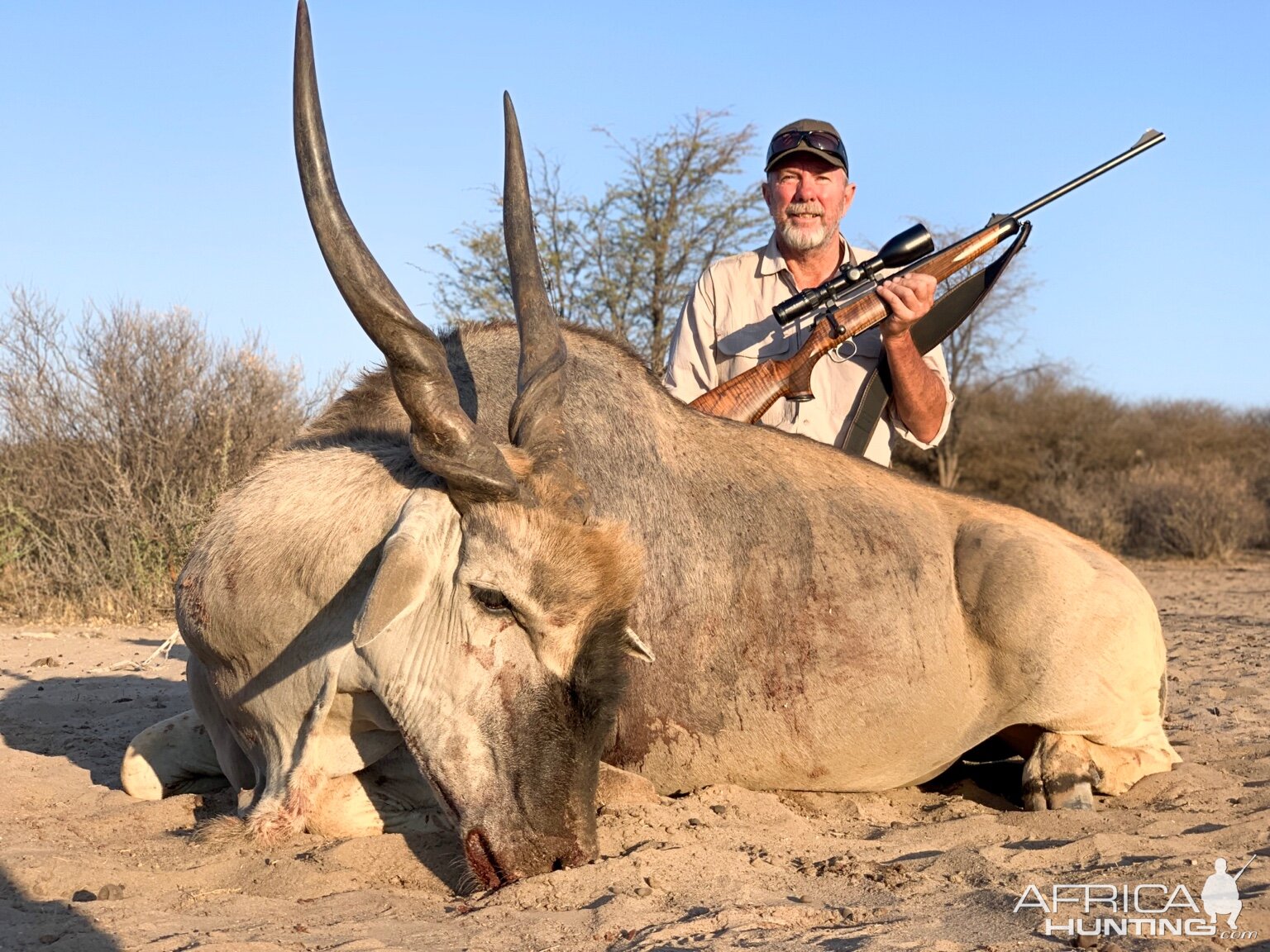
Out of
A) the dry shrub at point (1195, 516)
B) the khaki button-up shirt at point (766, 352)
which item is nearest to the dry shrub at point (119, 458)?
the khaki button-up shirt at point (766, 352)

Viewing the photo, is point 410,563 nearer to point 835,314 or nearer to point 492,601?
point 492,601

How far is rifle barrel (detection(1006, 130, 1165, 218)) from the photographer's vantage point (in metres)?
7.51

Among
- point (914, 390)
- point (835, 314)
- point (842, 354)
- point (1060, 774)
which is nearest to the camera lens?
point (1060, 774)

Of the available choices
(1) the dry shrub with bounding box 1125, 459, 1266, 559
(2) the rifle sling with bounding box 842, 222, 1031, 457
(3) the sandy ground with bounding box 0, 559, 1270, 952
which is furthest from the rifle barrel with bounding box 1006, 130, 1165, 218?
(1) the dry shrub with bounding box 1125, 459, 1266, 559

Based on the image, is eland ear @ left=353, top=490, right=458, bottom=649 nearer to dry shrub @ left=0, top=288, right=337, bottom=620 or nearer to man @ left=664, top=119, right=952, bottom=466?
man @ left=664, top=119, right=952, bottom=466

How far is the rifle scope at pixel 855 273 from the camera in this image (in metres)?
6.75

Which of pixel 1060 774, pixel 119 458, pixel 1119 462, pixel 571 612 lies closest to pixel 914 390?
pixel 1060 774

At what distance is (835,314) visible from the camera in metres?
6.64

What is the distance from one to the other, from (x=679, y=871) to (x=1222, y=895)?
153 centimetres

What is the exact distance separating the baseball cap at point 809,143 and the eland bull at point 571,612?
2333 millimetres

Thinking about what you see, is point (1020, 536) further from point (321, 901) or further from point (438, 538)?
point (321, 901)

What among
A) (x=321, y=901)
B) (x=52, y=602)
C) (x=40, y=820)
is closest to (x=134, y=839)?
(x=40, y=820)

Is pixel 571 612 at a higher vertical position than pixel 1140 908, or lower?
higher

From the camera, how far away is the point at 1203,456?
103ft
